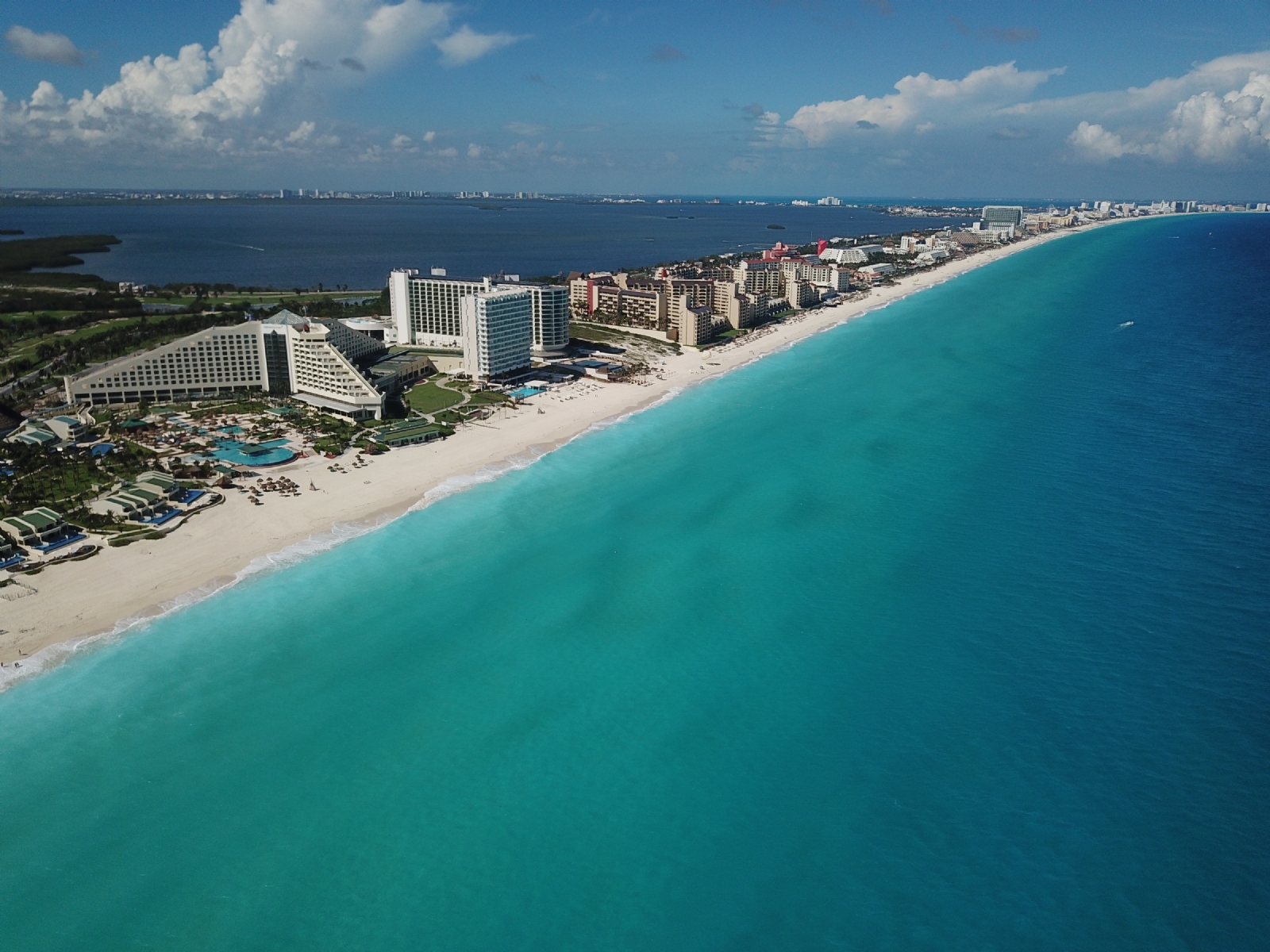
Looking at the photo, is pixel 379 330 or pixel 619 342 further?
pixel 619 342

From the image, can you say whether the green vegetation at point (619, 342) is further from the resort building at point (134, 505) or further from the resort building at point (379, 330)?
the resort building at point (134, 505)

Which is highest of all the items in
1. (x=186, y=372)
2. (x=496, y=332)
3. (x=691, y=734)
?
(x=496, y=332)

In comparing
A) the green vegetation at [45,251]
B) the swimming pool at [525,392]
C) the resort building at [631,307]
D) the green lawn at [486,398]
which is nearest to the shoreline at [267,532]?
the swimming pool at [525,392]

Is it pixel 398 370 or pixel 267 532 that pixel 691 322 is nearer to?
A: pixel 398 370

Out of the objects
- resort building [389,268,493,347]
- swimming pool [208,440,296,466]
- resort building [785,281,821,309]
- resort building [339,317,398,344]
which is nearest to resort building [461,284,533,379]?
resort building [389,268,493,347]

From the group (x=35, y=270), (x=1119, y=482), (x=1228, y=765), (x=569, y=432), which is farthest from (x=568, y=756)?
(x=35, y=270)

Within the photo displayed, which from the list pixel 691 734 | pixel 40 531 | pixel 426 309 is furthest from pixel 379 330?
pixel 691 734

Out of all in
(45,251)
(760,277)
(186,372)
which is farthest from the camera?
(45,251)
